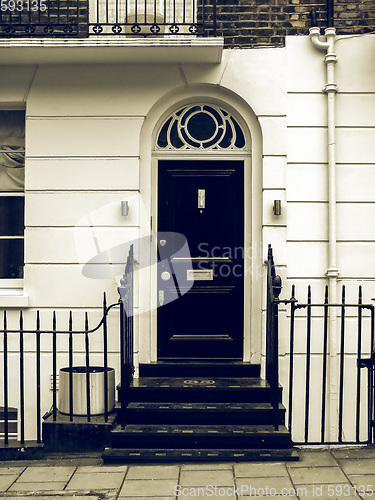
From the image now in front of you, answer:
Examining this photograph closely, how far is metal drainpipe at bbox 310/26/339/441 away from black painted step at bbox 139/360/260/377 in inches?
31.9

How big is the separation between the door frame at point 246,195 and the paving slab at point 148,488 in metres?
1.86

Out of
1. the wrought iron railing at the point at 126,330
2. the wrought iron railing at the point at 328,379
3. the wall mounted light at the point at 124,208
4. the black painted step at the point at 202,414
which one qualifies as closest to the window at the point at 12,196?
the wall mounted light at the point at 124,208

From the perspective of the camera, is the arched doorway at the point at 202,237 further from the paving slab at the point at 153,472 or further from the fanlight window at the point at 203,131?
the paving slab at the point at 153,472

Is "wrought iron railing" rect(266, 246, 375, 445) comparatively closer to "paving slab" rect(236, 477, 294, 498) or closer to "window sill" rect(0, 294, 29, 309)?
"paving slab" rect(236, 477, 294, 498)

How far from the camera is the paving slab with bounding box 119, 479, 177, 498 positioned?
4.30m

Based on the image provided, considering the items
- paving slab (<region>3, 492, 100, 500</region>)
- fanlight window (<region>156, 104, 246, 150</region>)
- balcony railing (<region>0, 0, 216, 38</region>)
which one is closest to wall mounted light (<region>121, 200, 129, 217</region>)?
fanlight window (<region>156, 104, 246, 150</region>)

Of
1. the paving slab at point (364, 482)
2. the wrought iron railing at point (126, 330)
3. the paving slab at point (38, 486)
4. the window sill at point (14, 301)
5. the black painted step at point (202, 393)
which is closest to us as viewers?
the paving slab at point (364, 482)

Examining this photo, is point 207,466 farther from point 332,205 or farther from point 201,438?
point 332,205

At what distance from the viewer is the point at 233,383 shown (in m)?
5.80

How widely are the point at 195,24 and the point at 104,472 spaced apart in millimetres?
4369

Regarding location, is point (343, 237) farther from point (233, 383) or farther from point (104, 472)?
point (104, 472)

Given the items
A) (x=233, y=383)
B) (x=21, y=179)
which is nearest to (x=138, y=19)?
(x=21, y=179)

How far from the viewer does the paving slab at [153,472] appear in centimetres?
463

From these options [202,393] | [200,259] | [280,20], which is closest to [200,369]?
[202,393]
